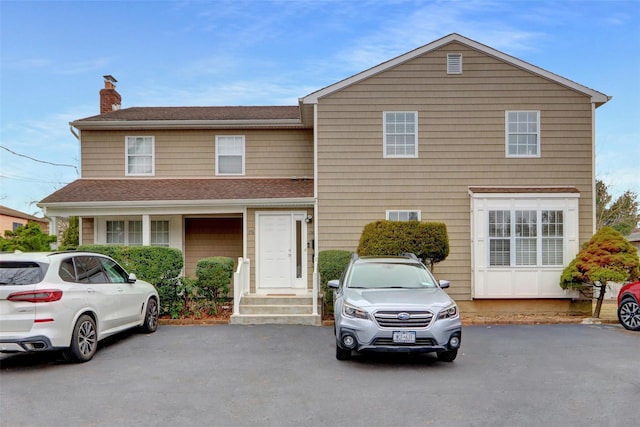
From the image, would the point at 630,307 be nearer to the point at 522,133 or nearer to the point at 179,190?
the point at 522,133

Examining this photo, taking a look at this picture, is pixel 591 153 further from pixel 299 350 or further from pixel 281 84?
pixel 281 84

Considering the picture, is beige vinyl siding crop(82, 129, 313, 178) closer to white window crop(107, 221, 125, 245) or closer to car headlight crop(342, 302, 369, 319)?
white window crop(107, 221, 125, 245)

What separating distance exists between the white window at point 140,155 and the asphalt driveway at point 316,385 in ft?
24.8

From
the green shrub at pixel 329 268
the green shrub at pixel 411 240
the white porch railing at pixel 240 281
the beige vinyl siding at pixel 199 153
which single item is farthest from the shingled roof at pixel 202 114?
the green shrub at pixel 411 240

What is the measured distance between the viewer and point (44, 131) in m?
24.0

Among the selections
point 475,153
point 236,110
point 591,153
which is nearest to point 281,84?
point 236,110

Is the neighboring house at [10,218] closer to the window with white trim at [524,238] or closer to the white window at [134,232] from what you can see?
the white window at [134,232]

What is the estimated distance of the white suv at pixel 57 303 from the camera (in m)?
6.86

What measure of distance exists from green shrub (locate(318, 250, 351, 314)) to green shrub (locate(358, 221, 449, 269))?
0.67 meters

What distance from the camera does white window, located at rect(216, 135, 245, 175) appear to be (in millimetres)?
15852

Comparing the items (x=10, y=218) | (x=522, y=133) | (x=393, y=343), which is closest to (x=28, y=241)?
(x=393, y=343)

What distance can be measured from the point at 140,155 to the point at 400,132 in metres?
8.16

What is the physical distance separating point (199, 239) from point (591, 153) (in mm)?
11444

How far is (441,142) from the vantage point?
44.6 feet
